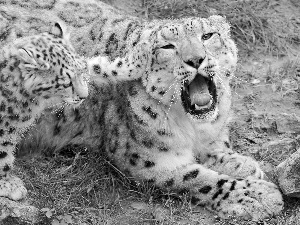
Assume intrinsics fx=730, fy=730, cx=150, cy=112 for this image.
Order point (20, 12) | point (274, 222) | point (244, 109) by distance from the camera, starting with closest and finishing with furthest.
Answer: point (274, 222) → point (20, 12) → point (244, 109)

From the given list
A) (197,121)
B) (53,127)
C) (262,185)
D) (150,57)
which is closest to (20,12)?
(53,127)

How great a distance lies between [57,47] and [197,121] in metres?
1.71

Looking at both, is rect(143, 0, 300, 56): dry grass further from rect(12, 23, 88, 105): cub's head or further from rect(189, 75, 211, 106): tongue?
rect(12, 23, 88, 105): cub's head

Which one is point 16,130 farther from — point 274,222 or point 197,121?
point 274,222

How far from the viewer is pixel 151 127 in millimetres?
7992

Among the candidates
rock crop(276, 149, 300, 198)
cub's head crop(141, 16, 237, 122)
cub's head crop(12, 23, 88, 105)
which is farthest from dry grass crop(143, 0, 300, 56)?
cub's head crop(12, 23, 88, 105)

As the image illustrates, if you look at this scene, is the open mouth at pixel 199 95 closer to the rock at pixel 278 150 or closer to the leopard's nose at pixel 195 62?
the leopard's nose at pixel 195 62

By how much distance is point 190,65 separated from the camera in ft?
24.7

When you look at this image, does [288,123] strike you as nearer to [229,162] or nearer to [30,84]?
[229,162]

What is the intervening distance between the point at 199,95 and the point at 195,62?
1.50 ft

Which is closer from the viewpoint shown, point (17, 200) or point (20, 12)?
point (17, 200)

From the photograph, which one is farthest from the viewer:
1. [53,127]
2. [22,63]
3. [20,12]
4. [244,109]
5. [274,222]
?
[244,109]

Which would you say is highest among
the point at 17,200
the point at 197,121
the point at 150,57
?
the point at 150,57

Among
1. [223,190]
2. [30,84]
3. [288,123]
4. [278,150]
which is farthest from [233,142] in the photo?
[30,84]
